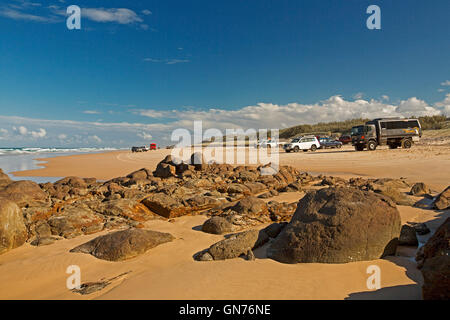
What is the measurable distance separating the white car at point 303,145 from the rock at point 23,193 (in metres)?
25.7

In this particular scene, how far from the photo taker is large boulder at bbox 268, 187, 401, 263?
361 centimetres

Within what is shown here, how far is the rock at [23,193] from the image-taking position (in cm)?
673

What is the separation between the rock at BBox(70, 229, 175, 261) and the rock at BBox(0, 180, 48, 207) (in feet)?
10.5

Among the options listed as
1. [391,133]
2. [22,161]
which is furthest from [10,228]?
[22,161]

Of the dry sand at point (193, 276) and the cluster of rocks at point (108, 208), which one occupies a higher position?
the cluster of rocks at point (108, 208)

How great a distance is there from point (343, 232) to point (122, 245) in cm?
344

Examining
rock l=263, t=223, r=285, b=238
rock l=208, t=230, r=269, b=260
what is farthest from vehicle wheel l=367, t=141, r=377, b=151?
rock l=208, t=230, r=269, b=260

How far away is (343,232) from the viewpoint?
361cm

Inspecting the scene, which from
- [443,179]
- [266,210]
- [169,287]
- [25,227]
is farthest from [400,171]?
[25,227]

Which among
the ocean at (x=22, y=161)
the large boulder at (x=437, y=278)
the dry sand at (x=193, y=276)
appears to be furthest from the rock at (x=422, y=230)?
the ocean at (x=22, y=161)

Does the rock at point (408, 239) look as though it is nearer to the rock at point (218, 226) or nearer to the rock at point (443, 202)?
the rock at point (443, 202)
